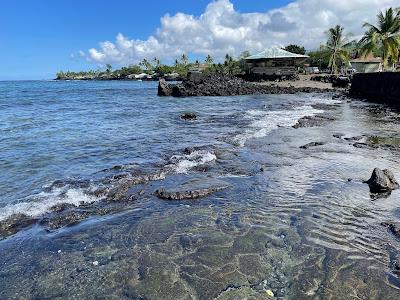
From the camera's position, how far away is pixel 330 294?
5316 mm

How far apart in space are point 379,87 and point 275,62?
30.5 m

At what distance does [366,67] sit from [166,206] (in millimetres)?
78589

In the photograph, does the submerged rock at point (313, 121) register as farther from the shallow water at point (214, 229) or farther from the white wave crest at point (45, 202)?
the white wave crest at point (45, 202)

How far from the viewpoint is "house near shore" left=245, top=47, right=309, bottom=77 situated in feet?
209

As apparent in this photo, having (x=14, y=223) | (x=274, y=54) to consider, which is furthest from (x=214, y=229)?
(x=274, y=54)

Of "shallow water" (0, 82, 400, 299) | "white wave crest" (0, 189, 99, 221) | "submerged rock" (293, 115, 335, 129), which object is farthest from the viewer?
"submerged rock" (293, 115, 335, 129)

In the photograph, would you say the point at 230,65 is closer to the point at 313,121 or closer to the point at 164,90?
the point at 164,90

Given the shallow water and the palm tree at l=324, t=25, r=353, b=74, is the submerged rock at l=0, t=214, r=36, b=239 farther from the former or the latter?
the palm tree at l=324, t=25, r=353, b=74

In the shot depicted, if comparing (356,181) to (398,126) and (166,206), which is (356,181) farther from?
(398,126)

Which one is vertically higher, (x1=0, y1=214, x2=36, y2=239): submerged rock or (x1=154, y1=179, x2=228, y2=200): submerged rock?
(x1=154, y1=179, x2=228, y2=200): submerged rock

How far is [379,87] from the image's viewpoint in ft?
121

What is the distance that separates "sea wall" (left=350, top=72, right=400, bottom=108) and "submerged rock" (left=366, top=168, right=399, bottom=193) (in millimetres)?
23480

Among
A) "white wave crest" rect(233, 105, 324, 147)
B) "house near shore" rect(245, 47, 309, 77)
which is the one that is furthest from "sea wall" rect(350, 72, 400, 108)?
"house near shore" rect(245, 47, 309, 77)

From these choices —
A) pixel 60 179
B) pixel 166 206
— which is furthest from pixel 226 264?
pixel 60 179
